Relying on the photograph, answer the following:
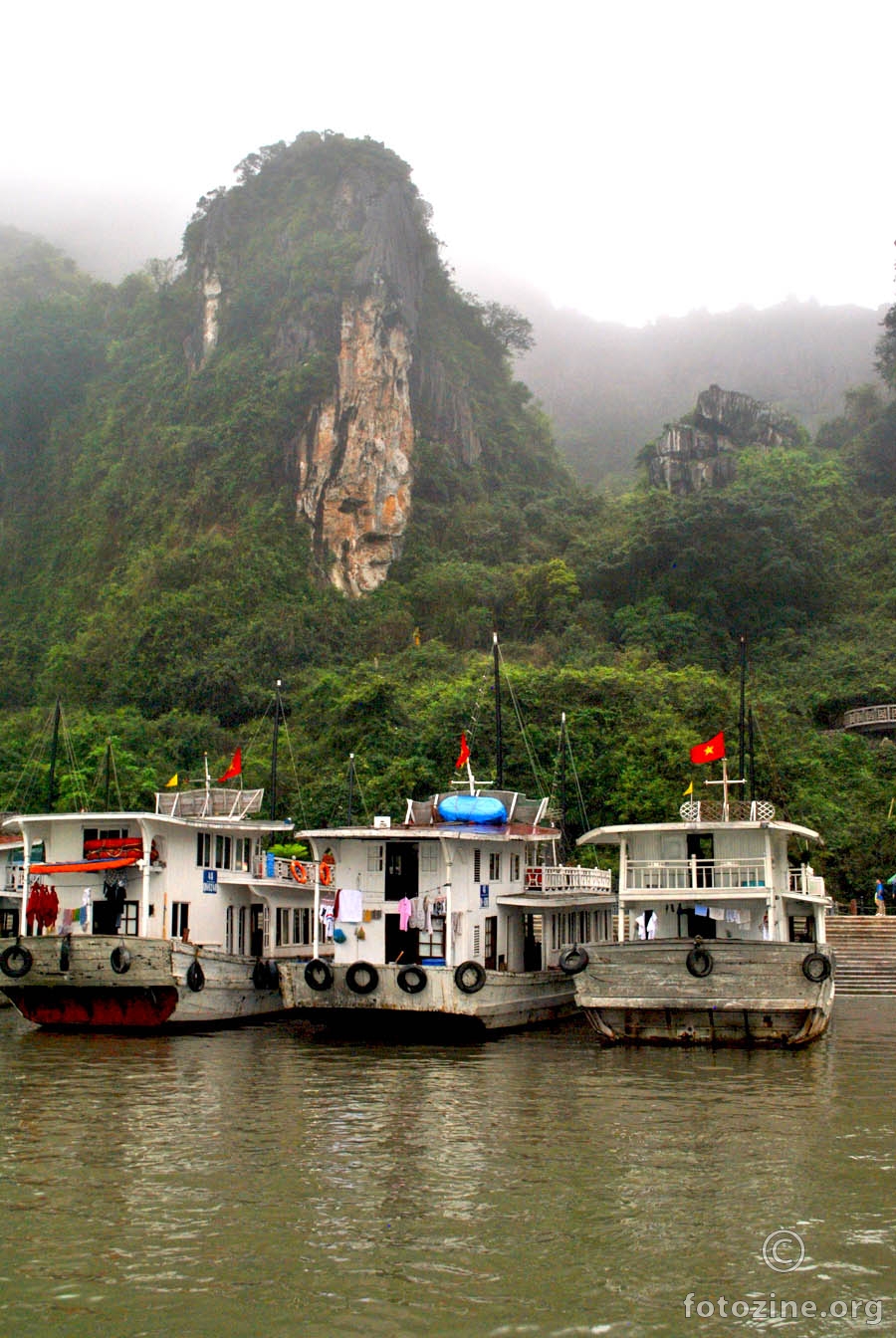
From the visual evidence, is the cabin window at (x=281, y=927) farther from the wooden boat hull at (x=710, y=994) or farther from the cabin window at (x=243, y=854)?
the wooden boat hull at (x=710, y=994)

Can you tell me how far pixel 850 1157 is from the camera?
12773mm

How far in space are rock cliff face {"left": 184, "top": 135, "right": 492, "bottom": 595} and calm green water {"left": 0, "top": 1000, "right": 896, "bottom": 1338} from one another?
5049 cm

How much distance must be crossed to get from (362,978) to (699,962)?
5760mm

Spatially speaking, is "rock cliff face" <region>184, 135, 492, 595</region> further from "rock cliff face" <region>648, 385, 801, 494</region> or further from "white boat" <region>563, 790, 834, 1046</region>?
"white boat" <region>563, 790, 834, 1046</region>

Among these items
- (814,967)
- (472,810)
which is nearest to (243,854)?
(472,810)

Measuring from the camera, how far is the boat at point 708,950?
65.4ft

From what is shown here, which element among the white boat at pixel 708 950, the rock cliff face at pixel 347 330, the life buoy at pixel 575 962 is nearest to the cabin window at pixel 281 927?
the white boat at pixel 708 950

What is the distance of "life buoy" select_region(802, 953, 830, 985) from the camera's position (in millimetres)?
19781

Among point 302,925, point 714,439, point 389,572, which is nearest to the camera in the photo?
point 302,925

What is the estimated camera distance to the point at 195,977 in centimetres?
2288

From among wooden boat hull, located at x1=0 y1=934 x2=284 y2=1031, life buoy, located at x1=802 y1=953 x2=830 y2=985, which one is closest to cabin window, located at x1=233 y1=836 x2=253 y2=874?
wooden boat hull, located at x1=0 y1=934 x2=284 y2=1031

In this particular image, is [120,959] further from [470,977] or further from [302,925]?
[302,925]
